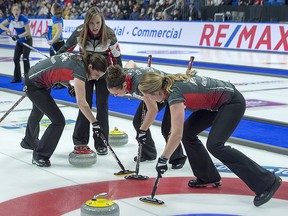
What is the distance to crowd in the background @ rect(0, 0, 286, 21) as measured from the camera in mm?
22047

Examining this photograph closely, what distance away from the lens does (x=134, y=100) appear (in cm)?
1082

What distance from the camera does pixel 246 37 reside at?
Answer: 63.3 ft

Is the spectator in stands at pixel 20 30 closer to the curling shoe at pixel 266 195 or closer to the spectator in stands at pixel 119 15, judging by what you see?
the curling shoe at pixel 266 195

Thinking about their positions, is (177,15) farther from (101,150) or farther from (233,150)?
(233,150)

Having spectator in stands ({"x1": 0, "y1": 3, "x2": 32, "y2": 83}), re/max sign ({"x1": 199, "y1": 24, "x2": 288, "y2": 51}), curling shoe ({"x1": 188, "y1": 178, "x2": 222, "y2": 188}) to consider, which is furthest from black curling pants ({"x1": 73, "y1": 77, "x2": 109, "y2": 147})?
re/max sign ({"x1": 199, "y1": 24, "x2": 288, "y2": 51})

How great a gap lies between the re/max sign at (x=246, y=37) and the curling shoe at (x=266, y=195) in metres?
13.5

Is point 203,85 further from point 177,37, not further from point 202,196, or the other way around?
point 177,37

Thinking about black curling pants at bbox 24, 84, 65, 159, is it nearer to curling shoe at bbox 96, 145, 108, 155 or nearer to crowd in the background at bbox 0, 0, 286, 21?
curling shoe at bbox 96, 145, 108, 155

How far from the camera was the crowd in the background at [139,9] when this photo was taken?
2205 cm

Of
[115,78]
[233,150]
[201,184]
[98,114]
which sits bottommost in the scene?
[201,184]

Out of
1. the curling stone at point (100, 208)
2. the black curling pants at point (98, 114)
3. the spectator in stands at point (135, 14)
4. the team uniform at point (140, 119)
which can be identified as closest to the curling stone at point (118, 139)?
the black curling pants at point (98, 114)

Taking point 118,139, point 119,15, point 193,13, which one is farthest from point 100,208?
point 119,15

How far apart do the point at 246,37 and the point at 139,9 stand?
23.8ft

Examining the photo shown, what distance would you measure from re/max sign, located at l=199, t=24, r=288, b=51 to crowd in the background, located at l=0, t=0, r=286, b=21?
1519 millimetres
